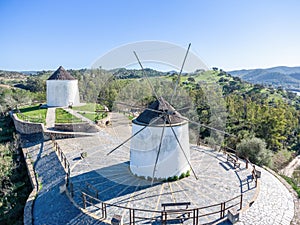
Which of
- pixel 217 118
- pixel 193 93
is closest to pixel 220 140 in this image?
pixel 217 118

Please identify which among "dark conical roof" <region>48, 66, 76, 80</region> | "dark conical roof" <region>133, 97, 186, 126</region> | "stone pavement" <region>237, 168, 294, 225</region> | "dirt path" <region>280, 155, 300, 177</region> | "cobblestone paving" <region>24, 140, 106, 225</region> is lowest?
"dirt path" <region>280, 155, 300, 177</region>

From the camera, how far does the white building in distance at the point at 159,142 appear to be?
540 inches

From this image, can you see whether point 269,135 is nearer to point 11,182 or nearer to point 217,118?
point 217,118

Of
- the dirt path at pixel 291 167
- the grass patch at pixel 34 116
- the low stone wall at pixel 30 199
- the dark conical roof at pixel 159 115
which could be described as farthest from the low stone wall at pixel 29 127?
the dirt path at pixel 291 167

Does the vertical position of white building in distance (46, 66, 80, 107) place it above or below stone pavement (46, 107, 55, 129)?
above

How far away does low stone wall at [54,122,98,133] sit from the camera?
25.5m

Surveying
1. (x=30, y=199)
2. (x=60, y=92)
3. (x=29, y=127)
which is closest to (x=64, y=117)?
(x=29, y=127)

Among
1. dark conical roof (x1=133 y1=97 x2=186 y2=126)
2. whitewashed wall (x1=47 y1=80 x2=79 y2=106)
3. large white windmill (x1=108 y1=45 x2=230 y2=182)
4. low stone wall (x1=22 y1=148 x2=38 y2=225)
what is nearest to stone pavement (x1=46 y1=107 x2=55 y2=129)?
whitewashed wall (x1=47 y1=80 x2=79 y2=106)

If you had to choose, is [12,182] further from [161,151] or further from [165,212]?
[165,212]

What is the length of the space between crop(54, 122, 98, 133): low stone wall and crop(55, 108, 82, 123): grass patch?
1.12 meters

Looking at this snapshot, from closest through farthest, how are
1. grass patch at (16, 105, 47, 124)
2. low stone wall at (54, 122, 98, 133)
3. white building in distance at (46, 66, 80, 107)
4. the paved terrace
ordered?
the paved terrace → low stone wall at (54, 122, 98, 133) → grass patch at (16, 105, 47, 124) → white building in distance at (46, 66, 80, 107)

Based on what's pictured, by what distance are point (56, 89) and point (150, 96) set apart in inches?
983

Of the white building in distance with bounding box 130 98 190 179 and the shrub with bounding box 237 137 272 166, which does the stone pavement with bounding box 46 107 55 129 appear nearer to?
the white building in distance with bounding box 130 98 190 179

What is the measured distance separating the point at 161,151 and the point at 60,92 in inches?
1104
